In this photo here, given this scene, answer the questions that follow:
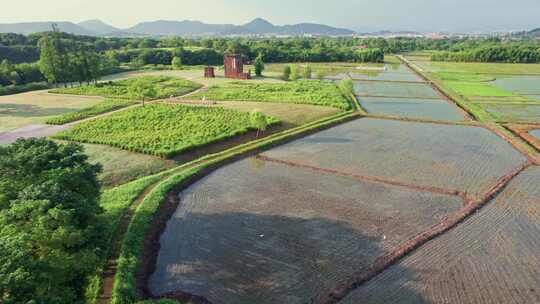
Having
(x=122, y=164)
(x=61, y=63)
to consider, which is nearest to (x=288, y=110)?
(x=122, y=164)

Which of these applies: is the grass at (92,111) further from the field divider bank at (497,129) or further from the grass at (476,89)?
the grass at (476,89)

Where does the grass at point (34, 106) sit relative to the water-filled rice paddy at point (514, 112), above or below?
above

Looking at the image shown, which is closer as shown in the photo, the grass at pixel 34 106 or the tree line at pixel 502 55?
the grass at pixel 34 106

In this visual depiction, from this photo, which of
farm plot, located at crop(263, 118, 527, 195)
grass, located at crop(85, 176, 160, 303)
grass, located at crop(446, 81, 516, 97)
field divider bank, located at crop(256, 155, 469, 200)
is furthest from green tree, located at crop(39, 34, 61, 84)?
grass, located at crop(446, 81, 516, 97)

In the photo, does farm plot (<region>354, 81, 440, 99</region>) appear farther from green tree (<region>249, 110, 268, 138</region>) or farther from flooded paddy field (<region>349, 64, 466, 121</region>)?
green tree (<region>249, 110, 268, 138</region>)

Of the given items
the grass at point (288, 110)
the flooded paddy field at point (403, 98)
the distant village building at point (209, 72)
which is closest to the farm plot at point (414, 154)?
the grass at point (288, 110)

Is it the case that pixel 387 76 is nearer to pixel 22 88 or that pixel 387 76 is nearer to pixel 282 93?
pixel 282 93
